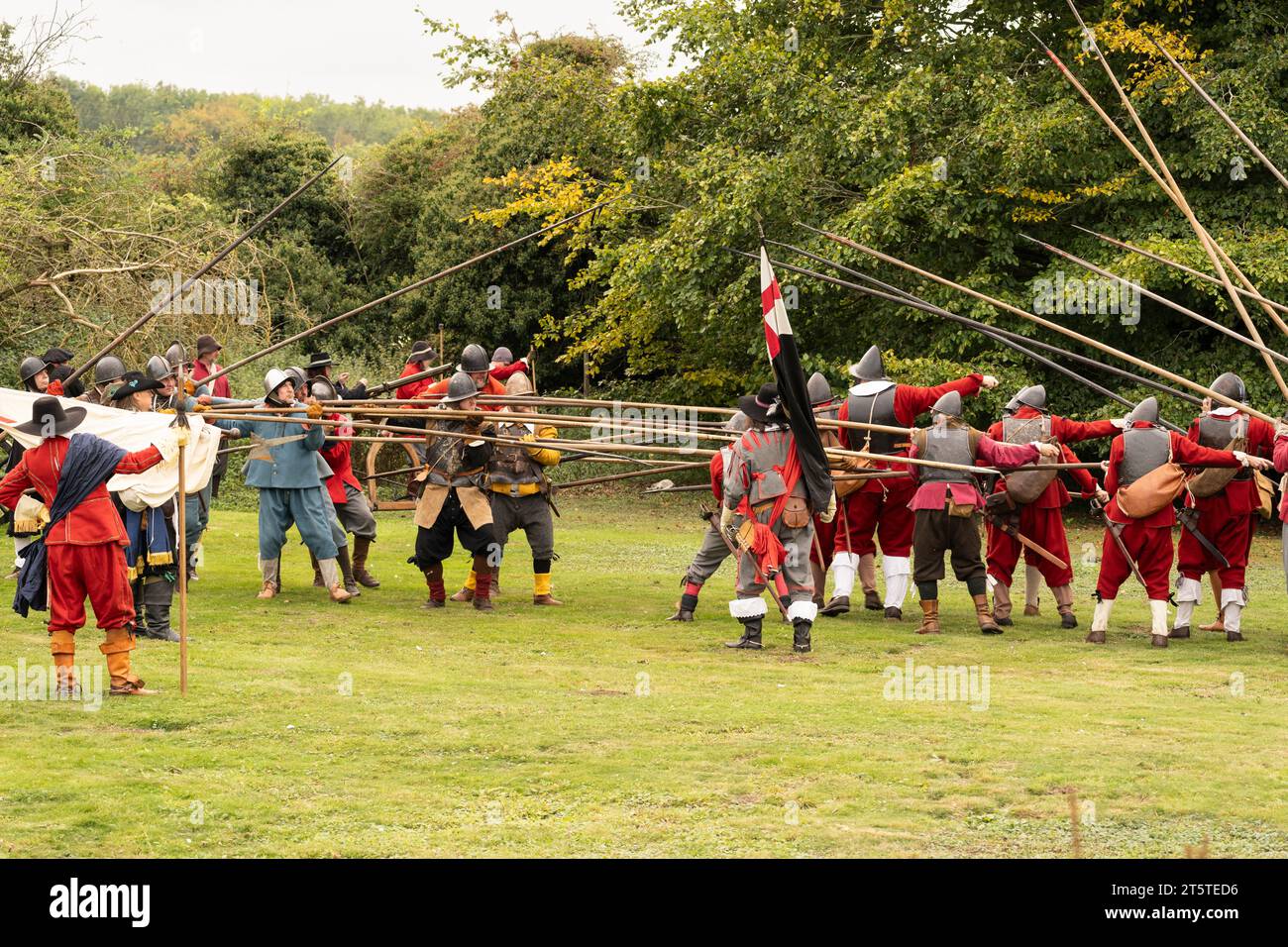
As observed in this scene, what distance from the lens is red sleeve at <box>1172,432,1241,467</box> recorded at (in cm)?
1099

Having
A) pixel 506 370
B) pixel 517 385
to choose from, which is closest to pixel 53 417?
pixel 517 385

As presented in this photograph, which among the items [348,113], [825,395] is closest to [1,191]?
[825,395]

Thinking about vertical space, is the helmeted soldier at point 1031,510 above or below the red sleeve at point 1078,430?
below

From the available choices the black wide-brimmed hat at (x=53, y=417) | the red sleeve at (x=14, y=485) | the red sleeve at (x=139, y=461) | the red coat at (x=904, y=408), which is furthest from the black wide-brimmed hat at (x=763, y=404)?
the red sleeve at (x=14, y=485)

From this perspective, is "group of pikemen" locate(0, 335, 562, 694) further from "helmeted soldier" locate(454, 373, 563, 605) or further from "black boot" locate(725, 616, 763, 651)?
"black boot" locate(725, 616, 763, 651)

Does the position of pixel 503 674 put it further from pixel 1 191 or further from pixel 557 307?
pixel 557 307

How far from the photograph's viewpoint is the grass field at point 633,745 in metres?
6.15

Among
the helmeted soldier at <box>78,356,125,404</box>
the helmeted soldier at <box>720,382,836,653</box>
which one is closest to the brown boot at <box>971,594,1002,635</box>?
the helmeted soldier at <box>720,382,836,653</box>

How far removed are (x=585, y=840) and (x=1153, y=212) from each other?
1734 cm

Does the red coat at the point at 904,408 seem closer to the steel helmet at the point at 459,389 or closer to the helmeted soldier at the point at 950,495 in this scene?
the helmeted soldier at the point at 950,495

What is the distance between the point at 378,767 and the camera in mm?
7219

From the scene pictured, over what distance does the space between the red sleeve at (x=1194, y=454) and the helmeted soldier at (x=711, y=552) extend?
3.15m

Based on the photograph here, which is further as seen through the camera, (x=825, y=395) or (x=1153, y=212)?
(x=1153, y=212)
